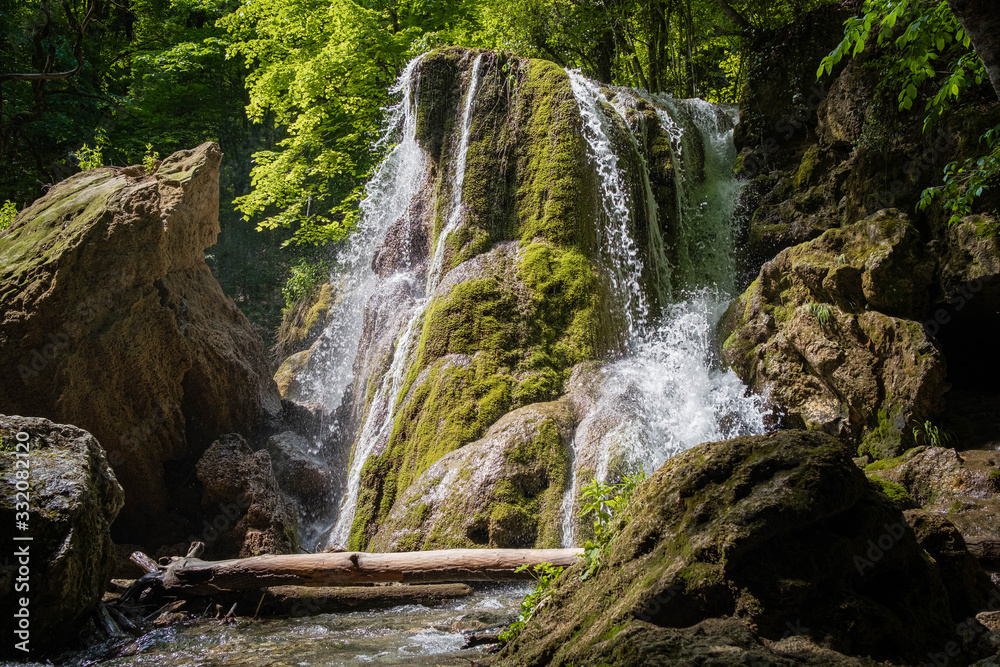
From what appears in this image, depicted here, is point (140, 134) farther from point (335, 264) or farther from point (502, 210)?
point (502, 210)

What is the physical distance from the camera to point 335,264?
17.3 metres

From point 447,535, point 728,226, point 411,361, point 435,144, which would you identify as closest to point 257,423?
point 411,361

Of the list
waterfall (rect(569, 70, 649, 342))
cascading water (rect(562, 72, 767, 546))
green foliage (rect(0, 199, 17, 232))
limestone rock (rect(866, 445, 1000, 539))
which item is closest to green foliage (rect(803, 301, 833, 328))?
cascading water (rect(562, 72, 767, 546))

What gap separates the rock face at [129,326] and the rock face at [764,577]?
24.1 ft

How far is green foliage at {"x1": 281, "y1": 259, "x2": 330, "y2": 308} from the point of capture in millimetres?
16938

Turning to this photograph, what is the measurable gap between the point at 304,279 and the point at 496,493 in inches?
464

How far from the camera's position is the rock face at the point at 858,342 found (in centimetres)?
669

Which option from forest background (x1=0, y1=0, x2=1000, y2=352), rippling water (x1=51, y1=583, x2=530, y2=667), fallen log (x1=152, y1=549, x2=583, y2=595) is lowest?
rippling water (x1=51, y1=583, x2=530, y2=667)

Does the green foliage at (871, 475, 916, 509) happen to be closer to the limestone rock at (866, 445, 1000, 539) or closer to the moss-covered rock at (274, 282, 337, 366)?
the limestone rock at (866, 445, 1000, 539)

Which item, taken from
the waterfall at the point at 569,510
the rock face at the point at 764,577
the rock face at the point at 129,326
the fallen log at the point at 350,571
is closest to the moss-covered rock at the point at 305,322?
the rock face at the point at 129,326

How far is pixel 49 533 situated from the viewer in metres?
4.26

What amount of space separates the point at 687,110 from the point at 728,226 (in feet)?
10.7

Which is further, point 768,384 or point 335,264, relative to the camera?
point 335,264

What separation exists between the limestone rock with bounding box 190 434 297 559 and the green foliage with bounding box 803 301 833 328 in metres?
7.51
